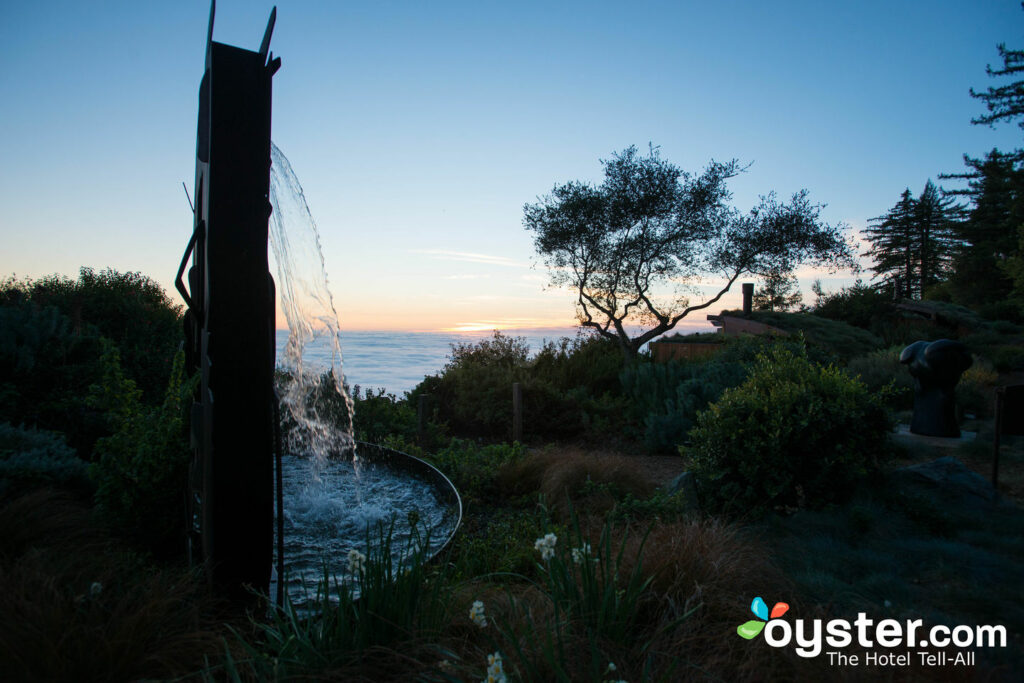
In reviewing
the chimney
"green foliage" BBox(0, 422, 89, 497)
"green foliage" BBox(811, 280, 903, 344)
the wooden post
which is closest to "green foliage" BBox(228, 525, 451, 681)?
"green foliage" BBox(0, 422, 89, 497)

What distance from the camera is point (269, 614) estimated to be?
7.40 feet

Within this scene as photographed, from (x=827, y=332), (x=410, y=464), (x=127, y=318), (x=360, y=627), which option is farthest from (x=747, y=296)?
(x=360, y=627)

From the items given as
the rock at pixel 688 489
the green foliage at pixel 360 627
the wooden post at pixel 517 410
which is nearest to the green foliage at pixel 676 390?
the wooden post at pixel 517 410

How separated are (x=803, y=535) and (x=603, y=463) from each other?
2.01 metres

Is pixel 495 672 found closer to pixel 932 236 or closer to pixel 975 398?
pixel 975 398

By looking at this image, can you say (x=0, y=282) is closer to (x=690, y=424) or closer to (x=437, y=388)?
(x=437, y=388)

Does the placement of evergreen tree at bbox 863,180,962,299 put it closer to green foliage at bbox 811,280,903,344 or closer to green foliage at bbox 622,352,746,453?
green foliage at bbox 811,280,903,344

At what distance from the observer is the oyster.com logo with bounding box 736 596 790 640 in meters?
2.01

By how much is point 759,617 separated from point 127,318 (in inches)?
308

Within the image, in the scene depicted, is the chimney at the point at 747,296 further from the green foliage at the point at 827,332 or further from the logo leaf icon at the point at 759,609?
the logo leaf icon at the point at 759,609

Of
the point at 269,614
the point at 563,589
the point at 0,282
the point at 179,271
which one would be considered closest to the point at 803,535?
the point at 563,589

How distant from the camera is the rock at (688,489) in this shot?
14.6ft

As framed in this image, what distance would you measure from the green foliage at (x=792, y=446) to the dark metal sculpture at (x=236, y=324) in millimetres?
3256

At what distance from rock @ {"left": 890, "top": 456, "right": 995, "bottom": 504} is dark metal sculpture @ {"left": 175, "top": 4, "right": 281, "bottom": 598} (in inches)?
175
